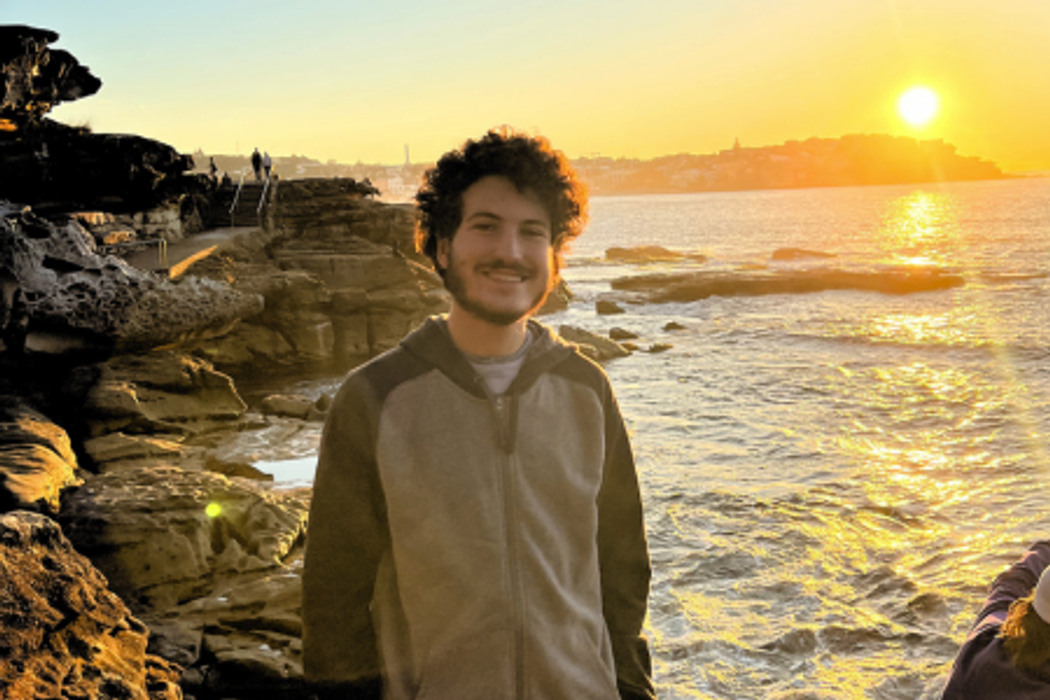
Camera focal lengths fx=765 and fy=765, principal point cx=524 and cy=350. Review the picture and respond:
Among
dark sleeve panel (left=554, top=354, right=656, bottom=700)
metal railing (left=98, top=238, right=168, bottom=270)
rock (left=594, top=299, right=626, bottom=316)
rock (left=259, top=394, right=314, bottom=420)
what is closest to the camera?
dark sleeve panel (left=554, top=354, right=656, bottom=700)

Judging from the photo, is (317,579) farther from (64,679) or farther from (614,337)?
(614,337)

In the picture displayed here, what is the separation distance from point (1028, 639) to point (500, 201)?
6.81 feet

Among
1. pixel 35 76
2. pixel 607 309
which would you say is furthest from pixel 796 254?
pixel 35 76

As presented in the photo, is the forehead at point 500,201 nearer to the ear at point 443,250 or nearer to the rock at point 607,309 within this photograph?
the ear at point 443,250

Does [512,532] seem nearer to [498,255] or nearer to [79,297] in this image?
[498,255]

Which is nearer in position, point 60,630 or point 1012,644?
point 1012,644

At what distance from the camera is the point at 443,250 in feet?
7.22

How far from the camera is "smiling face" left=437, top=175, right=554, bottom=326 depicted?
6.67ft

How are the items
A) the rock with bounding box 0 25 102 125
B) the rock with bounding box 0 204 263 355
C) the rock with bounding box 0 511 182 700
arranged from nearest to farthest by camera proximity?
1. the rock with bounding box 0 511 182 700
2. the rock with bounding box 0 204 263 355
3. the rock with bounding box 0 25 102 125

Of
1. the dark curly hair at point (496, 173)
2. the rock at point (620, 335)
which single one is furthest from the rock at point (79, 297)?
the rock at point (620, 335)

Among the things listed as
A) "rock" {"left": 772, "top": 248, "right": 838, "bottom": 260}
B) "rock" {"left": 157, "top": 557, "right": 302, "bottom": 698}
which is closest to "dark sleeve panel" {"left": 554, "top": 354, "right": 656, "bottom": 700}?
"rock" {"left": 157, "top": 557, "right": 302, "bottom": 698}

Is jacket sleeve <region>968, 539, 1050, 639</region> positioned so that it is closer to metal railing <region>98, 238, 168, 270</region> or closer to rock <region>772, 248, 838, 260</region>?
metal railing <region>98, 238, 168, 270</region>

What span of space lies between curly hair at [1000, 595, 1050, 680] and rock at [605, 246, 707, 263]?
56008 mm

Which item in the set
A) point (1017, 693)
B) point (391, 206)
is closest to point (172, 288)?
point (1017, 693)
